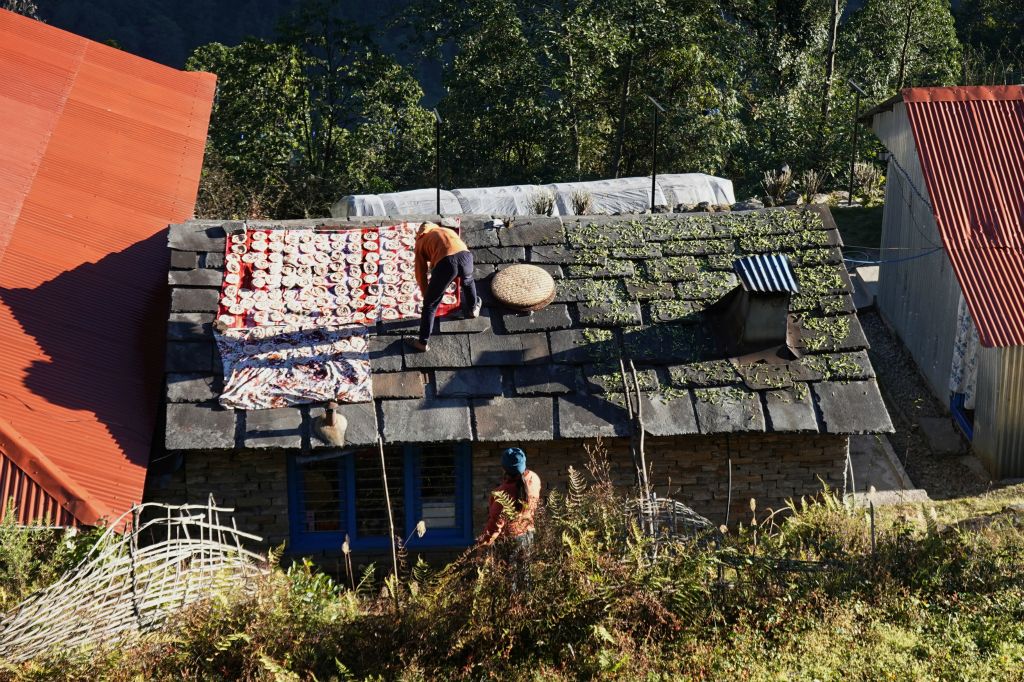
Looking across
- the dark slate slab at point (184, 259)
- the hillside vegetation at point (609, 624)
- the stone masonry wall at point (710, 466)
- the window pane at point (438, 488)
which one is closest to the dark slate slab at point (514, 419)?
the stone masonry wall at point (710, 466)

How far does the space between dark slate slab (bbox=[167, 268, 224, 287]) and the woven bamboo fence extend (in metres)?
2.94

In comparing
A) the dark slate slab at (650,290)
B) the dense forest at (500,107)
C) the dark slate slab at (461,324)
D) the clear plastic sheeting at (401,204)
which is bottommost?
the dark slate slab at (461,324)

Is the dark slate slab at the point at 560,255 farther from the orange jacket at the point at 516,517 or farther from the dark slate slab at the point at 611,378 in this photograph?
the orange jacket at the point at 516,517

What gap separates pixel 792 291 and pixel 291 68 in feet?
54.2

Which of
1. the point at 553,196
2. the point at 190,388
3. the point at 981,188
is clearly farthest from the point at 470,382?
the point at 981,188

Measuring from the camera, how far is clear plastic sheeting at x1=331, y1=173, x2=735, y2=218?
1738cm

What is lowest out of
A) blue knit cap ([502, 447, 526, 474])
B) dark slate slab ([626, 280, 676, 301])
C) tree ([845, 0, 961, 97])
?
blue knit cap ([502, 447, 526, 474])

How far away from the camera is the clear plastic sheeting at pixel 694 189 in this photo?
1823 centimetres

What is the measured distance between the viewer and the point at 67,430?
30.4 feet

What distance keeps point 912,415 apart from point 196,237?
9915 millimetres

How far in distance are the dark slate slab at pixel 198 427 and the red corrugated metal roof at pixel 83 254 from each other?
15.6 inches

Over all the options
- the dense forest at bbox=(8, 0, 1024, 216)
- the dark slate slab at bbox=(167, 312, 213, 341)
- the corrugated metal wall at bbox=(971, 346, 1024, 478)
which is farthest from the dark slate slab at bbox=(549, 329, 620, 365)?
the dense forest at bbox=(8, 0, 1024, 216)

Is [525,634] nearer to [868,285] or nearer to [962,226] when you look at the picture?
[962,226]

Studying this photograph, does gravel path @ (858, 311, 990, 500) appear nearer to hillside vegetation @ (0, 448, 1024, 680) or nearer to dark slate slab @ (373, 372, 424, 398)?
hillside vegetation @ (0, 448, 1024, 680)
